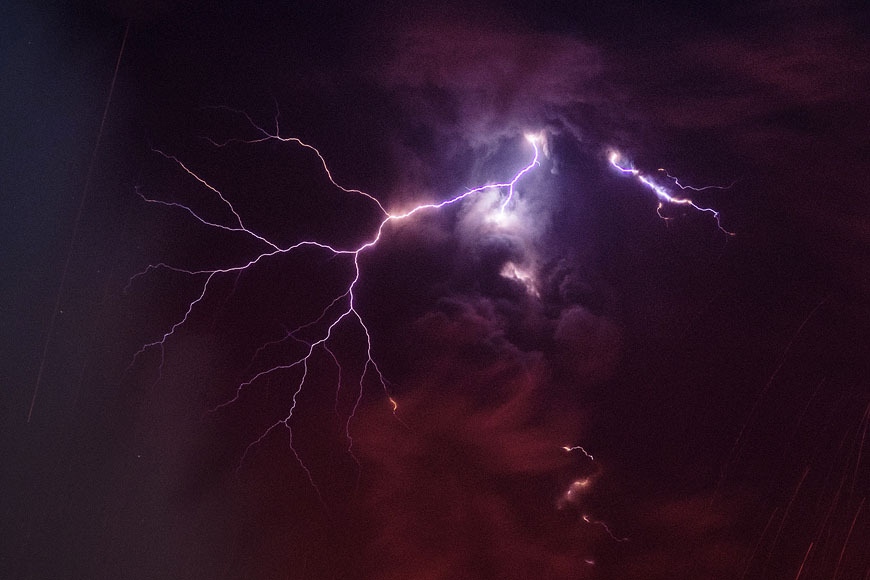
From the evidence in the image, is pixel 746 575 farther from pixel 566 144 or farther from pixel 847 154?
pixel 566 144

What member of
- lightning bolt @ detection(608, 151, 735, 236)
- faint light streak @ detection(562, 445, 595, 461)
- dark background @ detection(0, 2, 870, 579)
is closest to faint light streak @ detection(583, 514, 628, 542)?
dark background @ detection(0, 2, 870, 579)

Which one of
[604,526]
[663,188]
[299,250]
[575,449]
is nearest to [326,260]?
[299,250]

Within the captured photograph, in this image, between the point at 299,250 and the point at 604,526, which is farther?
the point at 604,526

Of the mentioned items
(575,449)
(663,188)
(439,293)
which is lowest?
(575,449)

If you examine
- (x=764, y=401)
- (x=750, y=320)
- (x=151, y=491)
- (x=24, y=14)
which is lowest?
(x=151, y=491)

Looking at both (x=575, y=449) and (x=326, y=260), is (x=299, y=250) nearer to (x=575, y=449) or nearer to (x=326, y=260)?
(x=326, y=260)

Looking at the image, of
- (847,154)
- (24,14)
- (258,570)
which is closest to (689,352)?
(847,154)

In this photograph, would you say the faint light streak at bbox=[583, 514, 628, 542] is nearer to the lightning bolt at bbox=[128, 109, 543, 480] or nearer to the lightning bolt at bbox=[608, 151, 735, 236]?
the lightning bolt at bbox=[128, 109, 543, 480]
